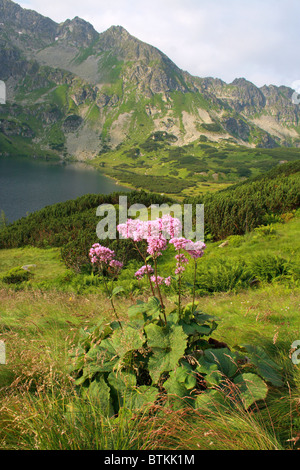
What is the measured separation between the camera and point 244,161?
7505 inches

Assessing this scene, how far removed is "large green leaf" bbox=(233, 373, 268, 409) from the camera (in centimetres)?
249

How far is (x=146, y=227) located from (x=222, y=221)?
13047 millimetres

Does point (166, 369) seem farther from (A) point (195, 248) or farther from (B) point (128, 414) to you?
(A) point (195, 248)

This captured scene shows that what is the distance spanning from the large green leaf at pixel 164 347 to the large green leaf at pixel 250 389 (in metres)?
0.72

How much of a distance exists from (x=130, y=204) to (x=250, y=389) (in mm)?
22705

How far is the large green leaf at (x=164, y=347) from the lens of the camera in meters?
2.79

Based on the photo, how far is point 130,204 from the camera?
24.6 m

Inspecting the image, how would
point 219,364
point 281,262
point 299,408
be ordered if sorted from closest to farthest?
point 299,408 → point 219,364 → point 281,262

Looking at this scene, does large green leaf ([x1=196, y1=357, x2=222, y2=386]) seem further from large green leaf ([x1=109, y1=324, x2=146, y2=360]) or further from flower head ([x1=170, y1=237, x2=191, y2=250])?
flower head ([x1=170, y1=237, x2=191, y2=250])

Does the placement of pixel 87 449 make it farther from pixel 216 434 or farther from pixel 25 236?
pixel 25 236

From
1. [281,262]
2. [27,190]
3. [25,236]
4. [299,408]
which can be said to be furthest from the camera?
[27,190]

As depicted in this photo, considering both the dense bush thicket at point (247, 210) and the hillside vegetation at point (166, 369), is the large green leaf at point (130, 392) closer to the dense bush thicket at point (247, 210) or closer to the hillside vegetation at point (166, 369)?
the hillside vegetation at point (166, 369)

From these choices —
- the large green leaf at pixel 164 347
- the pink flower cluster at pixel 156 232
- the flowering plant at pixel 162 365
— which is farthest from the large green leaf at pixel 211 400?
the pink flower cluster at pixel 156 232
